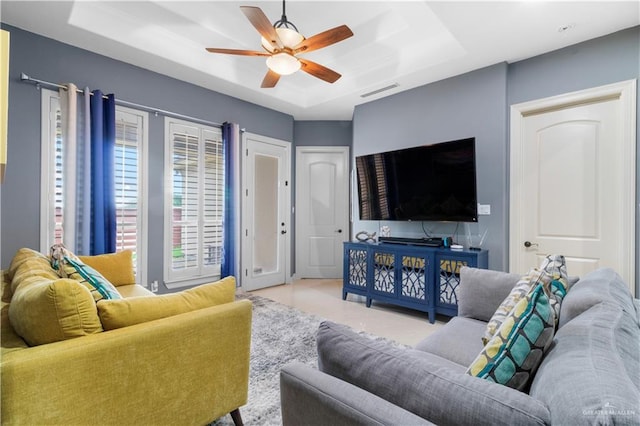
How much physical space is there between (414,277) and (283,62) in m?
2.56

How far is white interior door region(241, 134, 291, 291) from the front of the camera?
4570 mm

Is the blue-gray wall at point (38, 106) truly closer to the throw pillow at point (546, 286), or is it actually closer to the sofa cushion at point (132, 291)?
the sofa cushion at point (132, 291)

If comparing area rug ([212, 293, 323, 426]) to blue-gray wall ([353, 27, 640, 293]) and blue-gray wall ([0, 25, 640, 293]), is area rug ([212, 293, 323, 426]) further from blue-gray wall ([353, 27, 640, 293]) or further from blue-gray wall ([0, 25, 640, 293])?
blue-gray wall ([353, 27, 640, 293])

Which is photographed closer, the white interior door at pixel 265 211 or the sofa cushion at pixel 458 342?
the sofa cushion at pixel 458 342

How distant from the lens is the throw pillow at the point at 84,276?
1.53 m

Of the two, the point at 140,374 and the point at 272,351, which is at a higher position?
the point at 140,374

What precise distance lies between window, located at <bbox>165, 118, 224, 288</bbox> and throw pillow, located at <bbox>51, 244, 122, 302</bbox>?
1780mm

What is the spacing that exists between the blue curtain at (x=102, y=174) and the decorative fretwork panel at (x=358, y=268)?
107 inches

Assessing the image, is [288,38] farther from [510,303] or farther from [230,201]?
[230,201]

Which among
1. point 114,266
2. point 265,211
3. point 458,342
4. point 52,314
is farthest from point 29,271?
point 265,211

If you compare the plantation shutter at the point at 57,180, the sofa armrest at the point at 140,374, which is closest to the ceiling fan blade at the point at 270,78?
the plantation shutter at the point at 57,180

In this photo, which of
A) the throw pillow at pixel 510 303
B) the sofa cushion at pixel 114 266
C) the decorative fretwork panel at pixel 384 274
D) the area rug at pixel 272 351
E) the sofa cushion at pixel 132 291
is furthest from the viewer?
the decorative fretwork panel at pixel 384 274

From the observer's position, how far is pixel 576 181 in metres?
2.87

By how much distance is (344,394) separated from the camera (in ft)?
2.57
